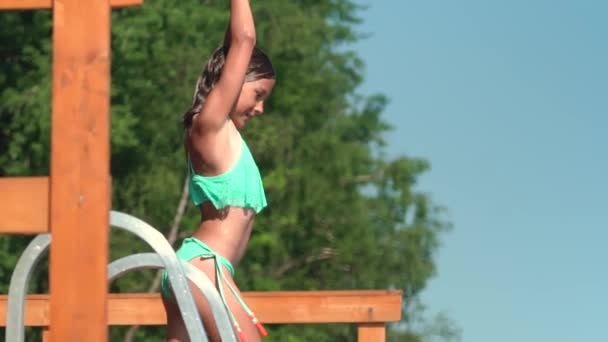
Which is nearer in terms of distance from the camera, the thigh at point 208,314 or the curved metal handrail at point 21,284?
the curved metal handrail at point 21,284

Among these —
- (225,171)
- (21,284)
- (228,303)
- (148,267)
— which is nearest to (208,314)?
(228,303)

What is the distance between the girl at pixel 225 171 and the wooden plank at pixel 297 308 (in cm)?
163

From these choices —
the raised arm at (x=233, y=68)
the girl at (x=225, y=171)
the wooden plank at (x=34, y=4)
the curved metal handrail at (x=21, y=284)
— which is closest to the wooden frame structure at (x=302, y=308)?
the girl at (x=225, y=171)

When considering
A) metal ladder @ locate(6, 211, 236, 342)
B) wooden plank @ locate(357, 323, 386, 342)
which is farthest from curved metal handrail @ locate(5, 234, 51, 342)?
wooden plank @ locate(357, 323, 386, 342)

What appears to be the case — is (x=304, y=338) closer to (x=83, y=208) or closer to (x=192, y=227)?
(x=192, y=227)

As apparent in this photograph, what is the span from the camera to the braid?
4.36 m

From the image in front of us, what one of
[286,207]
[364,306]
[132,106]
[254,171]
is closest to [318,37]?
[286,207]

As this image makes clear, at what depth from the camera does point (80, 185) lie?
3354 millimetres

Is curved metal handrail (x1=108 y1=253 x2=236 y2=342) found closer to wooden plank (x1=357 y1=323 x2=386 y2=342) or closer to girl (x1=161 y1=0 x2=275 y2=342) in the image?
girl (x1=161 y1=0 x2=275 y2=342)

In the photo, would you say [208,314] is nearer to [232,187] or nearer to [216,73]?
[232,187]

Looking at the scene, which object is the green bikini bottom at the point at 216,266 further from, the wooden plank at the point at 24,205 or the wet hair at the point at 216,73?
the wooden plank at the point at 24,205

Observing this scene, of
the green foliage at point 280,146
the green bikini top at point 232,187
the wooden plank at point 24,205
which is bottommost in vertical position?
the wooden plank at point 24,205

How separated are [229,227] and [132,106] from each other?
1754 centimetres

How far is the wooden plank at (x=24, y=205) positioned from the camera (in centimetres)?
338
